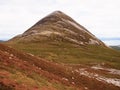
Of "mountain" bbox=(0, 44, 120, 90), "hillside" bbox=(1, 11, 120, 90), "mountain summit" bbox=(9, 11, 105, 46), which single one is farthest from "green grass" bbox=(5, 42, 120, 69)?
"mountain" bbox=(0, 44, 120, 90)

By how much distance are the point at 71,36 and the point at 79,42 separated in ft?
32.2

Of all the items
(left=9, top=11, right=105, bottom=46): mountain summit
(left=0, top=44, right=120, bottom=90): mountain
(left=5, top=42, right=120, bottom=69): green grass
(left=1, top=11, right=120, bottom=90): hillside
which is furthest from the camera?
(left=9, top=11, right=105, bottom=46): mountain summit

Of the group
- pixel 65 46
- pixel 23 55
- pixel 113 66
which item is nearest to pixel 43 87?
pixel 23 55

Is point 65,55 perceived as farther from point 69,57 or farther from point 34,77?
point 34,77

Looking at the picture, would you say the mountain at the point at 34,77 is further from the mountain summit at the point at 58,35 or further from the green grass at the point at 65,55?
the mountain summit at the point at 58,35

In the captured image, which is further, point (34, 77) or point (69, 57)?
point (69, 57)

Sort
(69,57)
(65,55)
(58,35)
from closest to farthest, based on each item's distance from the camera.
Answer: (69,57), (65,55), (58,35)

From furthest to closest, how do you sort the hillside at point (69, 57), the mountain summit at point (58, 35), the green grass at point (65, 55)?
the mountain summit at point (58, 35) → the green grass at point (65, 55) → the hillside at point (69, 57)

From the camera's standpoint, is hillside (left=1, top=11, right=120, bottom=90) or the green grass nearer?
hillside (left=1, top=11, right=120, bottom=90)

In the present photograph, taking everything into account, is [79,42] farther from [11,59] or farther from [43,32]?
[11,59]

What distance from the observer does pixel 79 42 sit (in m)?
170

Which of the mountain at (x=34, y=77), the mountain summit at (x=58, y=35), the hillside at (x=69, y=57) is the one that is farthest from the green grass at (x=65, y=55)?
the mountain at (x=34, y=77)

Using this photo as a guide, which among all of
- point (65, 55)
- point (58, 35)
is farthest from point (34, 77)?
point (58, 35)

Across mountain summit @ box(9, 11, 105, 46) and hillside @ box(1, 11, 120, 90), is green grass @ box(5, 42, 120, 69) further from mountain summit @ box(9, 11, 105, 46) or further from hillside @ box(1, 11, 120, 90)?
mountain summit @ box(9, 11, 105, 46)
